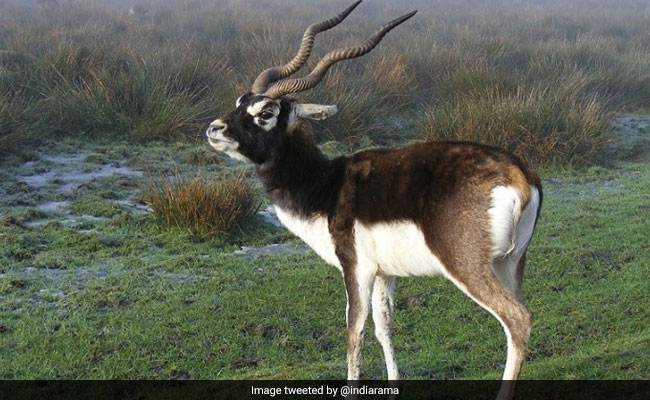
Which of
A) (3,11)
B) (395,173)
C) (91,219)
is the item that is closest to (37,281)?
(91,219)

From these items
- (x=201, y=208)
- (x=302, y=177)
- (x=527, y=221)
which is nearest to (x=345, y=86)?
(x=201, y=208)

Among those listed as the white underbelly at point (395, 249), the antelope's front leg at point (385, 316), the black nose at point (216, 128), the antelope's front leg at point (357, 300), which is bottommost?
the antelope's front leg at point (385, 316)

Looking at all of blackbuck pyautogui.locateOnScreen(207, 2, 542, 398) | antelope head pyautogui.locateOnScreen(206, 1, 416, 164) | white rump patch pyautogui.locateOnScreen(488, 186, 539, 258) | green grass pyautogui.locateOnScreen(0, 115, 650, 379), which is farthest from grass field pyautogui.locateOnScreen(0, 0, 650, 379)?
antelope head pyautogui.locateOnScreen(206, 1, 416, 164)

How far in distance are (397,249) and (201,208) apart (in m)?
4.64

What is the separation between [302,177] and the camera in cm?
582

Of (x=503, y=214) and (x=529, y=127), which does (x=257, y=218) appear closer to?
(x=529, y=127)

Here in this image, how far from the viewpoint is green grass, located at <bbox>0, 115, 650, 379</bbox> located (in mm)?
6594

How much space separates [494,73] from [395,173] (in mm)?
10623

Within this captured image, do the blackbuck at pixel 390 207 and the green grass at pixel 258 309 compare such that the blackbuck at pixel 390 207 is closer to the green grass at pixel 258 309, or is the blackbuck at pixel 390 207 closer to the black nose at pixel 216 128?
the black nose at pixel 216 128

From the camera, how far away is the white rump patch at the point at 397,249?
5.20m

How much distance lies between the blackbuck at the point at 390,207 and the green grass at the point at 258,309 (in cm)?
107

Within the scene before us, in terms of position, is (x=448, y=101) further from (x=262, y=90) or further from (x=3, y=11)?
(x=3, y=11)
